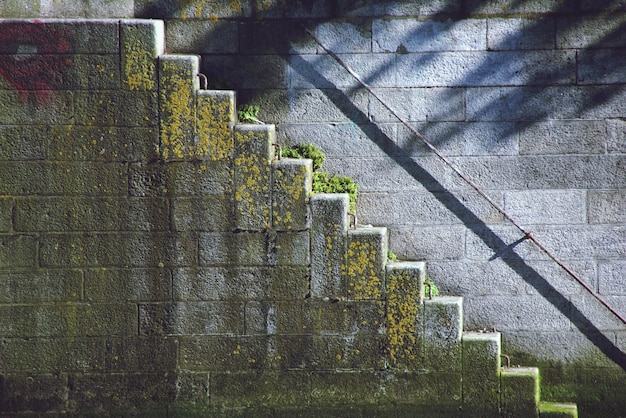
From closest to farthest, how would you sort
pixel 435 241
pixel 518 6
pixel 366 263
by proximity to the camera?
1. pixel 366 263
2. pixel 518 6
3. pixel 435 241

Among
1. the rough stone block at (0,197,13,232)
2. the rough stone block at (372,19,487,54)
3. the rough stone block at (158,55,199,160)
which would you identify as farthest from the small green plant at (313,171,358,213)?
the rough stone block at (0,197,13,232)

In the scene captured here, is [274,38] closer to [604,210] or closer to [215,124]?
[215,124]

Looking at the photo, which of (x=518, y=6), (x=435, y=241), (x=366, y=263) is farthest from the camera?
(x=435, y=241)

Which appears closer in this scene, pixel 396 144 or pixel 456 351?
pixel 456 351

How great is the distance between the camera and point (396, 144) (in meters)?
6.96

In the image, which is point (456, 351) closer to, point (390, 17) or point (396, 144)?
point (396, 144)

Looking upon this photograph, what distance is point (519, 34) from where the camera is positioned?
271 inches

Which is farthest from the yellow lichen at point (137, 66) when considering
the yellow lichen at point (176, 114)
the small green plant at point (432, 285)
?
the small green plant at point (432, 285)

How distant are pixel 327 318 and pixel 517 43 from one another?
8.74ft

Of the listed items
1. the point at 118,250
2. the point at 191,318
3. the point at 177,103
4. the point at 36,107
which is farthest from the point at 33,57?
the point at 191,318

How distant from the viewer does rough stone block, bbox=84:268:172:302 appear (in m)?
6.59

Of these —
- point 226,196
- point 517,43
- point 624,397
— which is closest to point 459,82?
point 517,43

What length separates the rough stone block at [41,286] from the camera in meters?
6.61

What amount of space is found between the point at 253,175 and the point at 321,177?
65 cm
